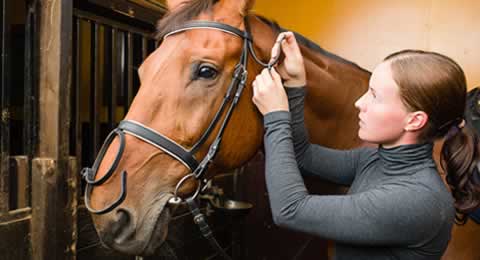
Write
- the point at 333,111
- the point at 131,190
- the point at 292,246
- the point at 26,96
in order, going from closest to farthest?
the point at 131,190
the point at 26,96
the point at 333,111
the point at 292,246

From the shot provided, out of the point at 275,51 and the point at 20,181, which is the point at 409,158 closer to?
the point at 275,51

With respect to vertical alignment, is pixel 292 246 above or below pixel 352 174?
below

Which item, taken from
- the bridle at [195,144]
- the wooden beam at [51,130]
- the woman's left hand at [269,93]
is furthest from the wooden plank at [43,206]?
the woman's left hand at [269,93]

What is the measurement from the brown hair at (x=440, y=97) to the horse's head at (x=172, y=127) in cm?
40

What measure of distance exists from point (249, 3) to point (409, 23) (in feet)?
4.89

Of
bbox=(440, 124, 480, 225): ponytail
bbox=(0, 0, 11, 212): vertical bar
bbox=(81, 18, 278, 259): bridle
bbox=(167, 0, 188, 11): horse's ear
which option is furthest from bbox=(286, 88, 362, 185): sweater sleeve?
bbox=(0, 0, 11, 212): vertical bar

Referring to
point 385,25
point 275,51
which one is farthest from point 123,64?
point 385,25

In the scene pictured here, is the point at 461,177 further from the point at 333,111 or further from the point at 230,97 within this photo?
the point at 230,97

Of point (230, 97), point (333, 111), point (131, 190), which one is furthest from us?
point (333, 111)

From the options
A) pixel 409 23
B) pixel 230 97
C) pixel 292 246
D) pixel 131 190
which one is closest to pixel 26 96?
A: pixel 131 190

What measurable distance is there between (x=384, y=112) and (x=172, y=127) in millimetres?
478

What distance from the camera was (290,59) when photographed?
3.30ft

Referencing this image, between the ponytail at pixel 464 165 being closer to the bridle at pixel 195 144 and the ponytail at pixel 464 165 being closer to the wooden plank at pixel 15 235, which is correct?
the bridle at pixel 195 144

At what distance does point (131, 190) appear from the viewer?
876mm
